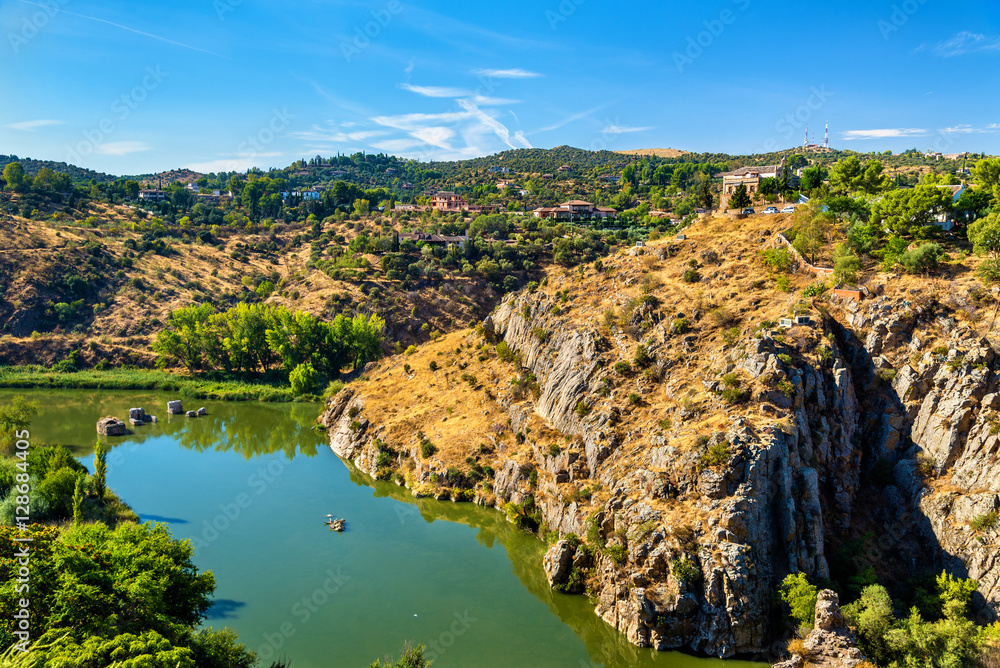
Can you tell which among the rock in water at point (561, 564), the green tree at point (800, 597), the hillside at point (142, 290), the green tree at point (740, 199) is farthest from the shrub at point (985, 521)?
the hillside at point (142, 290)

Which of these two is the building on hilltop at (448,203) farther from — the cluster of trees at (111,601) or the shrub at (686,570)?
the shrub at (686,570)

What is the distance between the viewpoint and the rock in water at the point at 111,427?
57.6 metres

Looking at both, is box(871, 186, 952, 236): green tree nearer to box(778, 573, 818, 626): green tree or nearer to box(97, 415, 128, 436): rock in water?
box(778, 573, 818, 626): green tree

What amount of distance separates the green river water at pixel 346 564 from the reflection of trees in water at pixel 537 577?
0.08 m

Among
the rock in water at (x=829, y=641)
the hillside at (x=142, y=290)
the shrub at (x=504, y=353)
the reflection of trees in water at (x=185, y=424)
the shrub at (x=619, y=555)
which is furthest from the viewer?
the hillside at (x=142, y=290)

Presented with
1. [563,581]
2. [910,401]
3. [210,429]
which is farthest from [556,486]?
[210,429]

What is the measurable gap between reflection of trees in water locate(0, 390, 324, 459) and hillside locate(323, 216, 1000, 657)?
13549mm

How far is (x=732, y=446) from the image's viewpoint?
30391 mm

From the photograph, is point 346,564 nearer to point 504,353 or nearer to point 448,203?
point 504,353

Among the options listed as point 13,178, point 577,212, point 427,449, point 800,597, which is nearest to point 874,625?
point 800,597

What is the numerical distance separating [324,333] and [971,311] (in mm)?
62034

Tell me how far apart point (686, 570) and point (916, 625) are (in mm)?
9204

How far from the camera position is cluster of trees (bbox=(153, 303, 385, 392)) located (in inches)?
2835

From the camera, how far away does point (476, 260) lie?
97.1 meters
